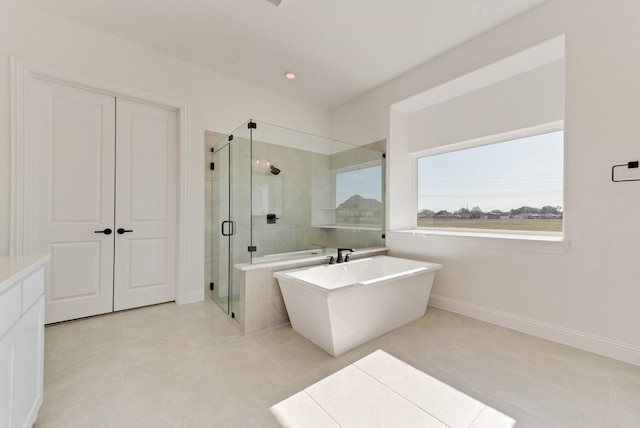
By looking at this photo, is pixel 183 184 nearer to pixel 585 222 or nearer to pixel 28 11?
pixel 28 11

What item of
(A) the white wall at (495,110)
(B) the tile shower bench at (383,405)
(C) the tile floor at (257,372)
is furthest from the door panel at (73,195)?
(A) the white wall at (495,110)

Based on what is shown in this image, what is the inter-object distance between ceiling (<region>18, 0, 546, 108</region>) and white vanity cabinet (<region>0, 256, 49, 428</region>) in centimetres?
225

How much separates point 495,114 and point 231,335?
3.40m

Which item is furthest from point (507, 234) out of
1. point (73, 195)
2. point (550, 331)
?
point (73, 195)

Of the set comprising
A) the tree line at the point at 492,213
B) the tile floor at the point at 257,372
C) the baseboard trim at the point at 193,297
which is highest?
the tree line at the point at 492,213

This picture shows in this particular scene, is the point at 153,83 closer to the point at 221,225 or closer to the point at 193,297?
the point at 221,225

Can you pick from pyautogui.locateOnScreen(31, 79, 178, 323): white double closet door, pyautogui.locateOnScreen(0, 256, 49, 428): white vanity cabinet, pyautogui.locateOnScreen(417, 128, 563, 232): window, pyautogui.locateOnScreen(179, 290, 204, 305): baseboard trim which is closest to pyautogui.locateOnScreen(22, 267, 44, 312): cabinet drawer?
pyautogui.locateOnScreen(0, 256, 49, 428): white vanity cabinet

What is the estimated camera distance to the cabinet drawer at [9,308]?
3.18 feet

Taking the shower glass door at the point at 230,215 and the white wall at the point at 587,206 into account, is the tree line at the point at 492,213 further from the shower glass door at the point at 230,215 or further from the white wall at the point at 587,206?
the shower glass door at the point at 230,215

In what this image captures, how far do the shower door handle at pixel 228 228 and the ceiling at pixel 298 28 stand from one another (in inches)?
73.0

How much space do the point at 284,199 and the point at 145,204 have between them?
5.00 feet

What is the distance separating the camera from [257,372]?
5.86 feet

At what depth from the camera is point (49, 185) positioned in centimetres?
245

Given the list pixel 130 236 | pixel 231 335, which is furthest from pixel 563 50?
pixel 130 236
